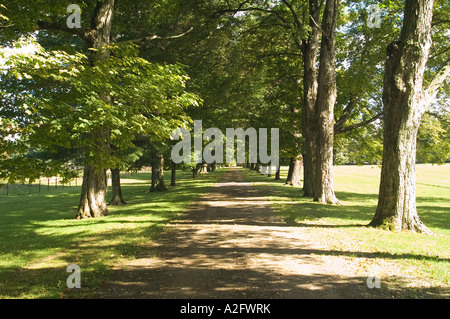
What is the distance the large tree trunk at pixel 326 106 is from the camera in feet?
52.3

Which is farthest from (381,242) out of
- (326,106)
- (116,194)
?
(116,194)

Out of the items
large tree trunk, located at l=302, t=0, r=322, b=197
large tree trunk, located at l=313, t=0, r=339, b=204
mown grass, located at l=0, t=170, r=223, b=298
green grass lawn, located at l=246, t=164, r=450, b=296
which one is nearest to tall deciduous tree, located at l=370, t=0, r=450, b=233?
green grass lawn, located at l=246, t=164, r=450, b=296

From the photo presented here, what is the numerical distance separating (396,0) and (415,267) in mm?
15640

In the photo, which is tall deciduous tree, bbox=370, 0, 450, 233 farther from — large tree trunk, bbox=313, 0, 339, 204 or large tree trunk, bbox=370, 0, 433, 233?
large tree trunk, bbox=313, 0, 339, 204

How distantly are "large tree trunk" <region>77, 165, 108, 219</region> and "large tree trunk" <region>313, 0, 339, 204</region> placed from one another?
979 cm

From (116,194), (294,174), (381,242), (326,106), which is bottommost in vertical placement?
(381,242)

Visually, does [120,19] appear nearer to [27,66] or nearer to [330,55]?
[330,55]

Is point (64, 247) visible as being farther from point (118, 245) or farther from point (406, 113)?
point (406, 113)

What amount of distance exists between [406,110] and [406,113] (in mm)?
84

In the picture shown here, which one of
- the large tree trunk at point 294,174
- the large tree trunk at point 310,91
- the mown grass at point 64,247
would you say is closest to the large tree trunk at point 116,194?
the mown grass at point 64,247

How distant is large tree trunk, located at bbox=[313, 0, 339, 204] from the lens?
15.9 metres

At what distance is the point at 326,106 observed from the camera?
16266 millimetres

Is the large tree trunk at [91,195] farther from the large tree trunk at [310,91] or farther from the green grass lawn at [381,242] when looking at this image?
the large tree trunk at [310,91]

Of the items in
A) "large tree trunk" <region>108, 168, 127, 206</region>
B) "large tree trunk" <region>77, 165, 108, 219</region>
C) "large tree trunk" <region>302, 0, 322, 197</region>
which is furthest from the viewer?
→ "large tree trunk" <region>108, 168, 127, 206</region>
